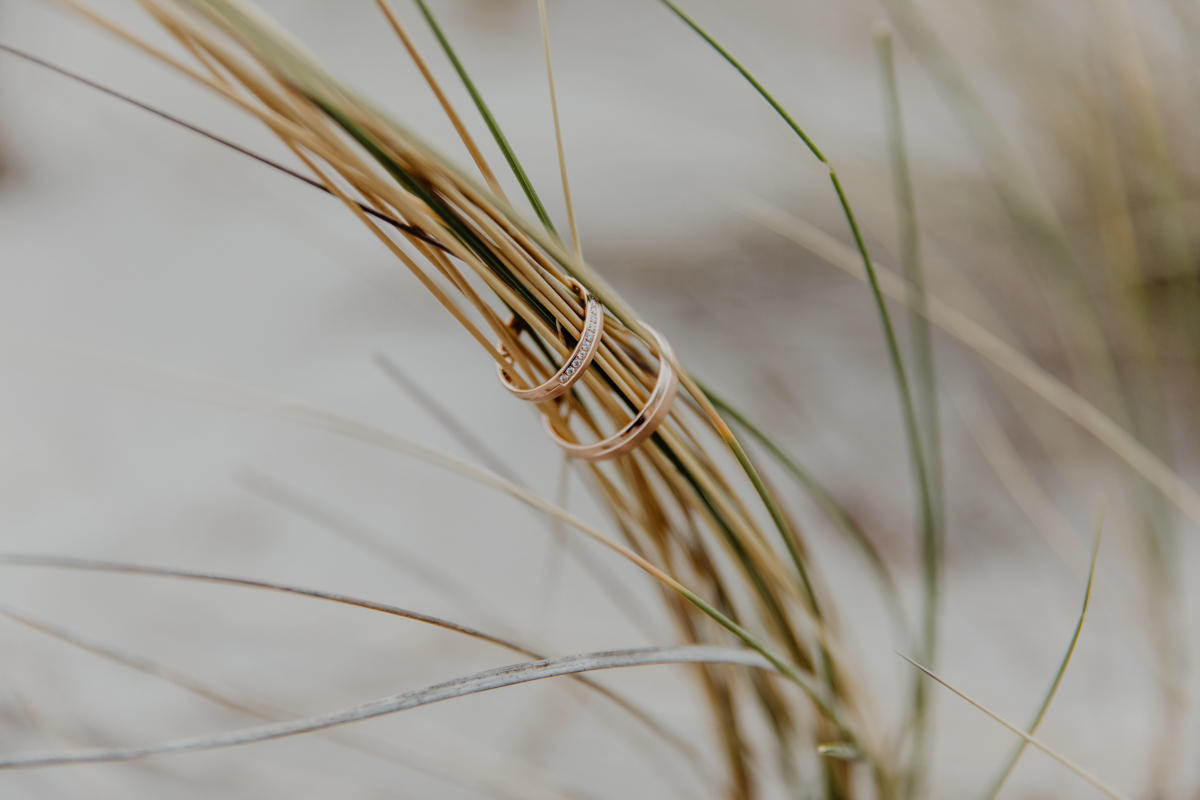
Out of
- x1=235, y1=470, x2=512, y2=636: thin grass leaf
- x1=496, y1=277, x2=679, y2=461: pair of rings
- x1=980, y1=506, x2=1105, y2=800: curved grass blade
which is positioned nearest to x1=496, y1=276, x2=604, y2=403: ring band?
x1=496, y1=277, x2=679, y2=461: pair of rings

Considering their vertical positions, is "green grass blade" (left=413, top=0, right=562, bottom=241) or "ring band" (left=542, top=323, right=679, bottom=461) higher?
"green grass blade" (left=413, top=0, right=562, bottom=241)

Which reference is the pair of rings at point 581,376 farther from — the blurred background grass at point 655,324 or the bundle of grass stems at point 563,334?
the blurred background grass at point 655,324

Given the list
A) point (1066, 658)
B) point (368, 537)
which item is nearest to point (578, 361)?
point (1066, 658)

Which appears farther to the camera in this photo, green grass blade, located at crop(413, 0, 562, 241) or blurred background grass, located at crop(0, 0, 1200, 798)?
blurred background grass, located at crop(0, 0, 1200, 798)

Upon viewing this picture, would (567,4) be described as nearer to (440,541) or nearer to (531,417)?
(531,417)

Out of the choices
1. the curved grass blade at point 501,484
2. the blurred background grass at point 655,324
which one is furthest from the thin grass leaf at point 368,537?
the curved grass blade at point 501,484

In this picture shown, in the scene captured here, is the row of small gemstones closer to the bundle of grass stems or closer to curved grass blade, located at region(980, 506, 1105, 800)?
the bundle of grass stems

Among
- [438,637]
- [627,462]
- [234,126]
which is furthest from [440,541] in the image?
[234,126]

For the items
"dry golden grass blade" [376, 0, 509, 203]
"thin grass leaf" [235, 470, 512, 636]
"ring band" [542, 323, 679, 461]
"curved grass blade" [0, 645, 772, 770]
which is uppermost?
"thin grass leaf" [235, 470, 512, 636]
